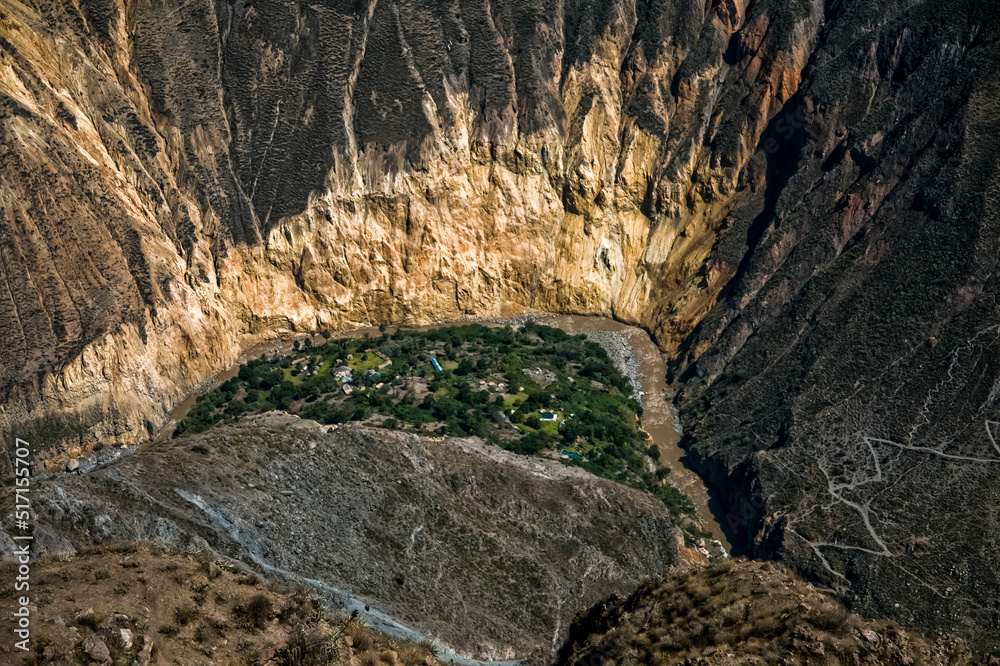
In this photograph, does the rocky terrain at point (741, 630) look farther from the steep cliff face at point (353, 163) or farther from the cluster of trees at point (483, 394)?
the steep cliff face at point (353, 163)

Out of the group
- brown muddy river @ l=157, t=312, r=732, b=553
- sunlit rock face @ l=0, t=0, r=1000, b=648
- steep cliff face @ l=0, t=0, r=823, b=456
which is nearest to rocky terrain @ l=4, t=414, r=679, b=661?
brown muddy river @ l=157, t=312, r=732, b=553

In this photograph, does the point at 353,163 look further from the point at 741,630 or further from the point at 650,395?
the point at 741,630

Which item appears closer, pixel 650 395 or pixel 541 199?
pixel 650 395

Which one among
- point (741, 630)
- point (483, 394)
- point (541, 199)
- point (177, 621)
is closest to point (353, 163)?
point (541, 199)

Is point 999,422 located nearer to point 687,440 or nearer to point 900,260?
point 900,260

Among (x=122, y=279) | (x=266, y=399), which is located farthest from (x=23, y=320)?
(x=266, y=399)

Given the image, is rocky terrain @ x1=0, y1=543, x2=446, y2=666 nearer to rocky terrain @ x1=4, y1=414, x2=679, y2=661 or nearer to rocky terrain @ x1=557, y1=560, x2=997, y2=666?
rocky terrain @ x1=4, y1=414, x2=679, y2=661
